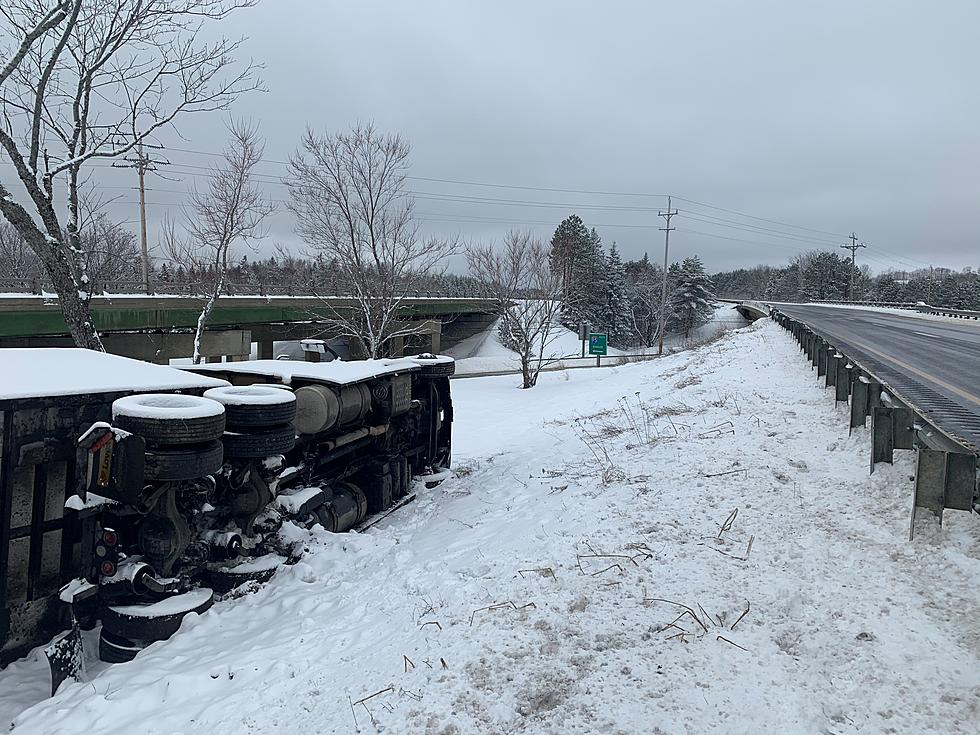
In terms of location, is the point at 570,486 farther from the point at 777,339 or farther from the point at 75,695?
the point at 777,339

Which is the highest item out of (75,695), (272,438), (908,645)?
(272,438)

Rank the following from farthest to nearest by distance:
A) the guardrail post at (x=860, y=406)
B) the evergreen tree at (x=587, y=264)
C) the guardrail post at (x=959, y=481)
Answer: the evergreen tree at (x=587, y=264) → the guardrail post at (x=860, y=406) → the guardrail post at (x=959, y=481)

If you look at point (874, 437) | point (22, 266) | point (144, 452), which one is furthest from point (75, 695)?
point (22, 266)

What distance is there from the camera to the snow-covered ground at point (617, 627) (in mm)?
3037

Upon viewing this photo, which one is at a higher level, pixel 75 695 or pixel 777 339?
pixel 777 339

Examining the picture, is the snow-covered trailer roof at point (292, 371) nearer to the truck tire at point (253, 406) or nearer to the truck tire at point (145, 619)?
the truck tire at point (253, 406)

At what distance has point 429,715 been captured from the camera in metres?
3.06

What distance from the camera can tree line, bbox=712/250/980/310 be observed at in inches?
3007

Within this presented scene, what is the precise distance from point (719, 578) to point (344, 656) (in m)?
2.50

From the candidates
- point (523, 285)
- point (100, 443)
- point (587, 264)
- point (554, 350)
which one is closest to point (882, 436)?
point (100, 443)

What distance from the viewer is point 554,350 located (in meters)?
60.4

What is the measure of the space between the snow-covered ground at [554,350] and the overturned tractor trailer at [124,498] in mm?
36359

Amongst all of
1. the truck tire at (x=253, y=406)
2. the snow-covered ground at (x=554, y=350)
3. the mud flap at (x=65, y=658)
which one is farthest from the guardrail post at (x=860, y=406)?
the snow-covered ground at (x=554, y=350)

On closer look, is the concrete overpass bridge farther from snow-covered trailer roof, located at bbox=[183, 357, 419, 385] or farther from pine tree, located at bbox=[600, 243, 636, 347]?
pine tree, located at bbox=[600, 243, 636, 347]
